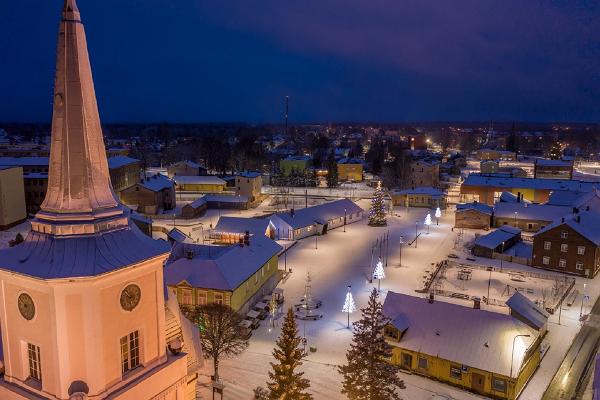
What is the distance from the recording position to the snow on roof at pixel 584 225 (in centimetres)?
4484

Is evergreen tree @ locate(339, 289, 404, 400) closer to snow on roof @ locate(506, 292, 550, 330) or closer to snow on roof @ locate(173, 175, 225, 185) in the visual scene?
snow on roof @ locate(506, 292, 550, 330)

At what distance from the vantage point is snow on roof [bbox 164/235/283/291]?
32.6m

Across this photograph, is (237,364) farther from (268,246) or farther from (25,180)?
(25,180)

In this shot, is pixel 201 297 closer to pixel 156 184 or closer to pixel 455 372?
pixel 455 372

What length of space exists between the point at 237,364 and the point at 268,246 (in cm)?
1472

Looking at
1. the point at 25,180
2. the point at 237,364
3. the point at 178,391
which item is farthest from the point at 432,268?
the point at 25,180

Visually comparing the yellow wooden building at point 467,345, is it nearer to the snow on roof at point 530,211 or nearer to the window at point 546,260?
the window at point 546,260

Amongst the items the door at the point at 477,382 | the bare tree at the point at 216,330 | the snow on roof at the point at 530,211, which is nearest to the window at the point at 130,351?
the bare tree at the point at 216,330

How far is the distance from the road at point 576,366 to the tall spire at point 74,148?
84.4 feet

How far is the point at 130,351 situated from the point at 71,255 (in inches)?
121

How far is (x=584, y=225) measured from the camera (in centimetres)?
4675

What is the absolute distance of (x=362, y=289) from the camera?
4047 cm

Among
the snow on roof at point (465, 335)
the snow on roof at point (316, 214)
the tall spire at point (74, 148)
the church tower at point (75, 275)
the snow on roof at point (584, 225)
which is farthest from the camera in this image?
the snow on roof at point (316, 214)

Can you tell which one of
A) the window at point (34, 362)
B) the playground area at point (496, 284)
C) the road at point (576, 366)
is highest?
the window at point (34, 362)
